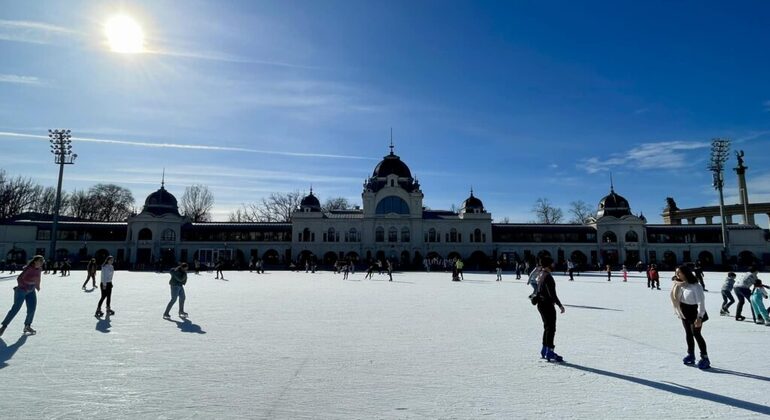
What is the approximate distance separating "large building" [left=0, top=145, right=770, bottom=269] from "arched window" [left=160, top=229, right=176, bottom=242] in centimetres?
13

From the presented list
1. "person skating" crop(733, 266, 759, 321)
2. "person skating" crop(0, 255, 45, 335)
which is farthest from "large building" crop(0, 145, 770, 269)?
"person skating" crop(0, 255, 45, 335)

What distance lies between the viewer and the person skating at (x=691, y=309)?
674cm

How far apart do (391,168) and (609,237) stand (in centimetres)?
3440

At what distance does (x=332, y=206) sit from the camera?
90.7 metres

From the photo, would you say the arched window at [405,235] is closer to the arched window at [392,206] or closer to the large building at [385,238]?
the large building at [385,238]

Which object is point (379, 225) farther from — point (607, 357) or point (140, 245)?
point (607, 357)

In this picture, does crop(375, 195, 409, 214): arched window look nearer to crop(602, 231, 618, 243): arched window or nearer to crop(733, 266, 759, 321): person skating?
crop(602, 231, 618, 243): arched window

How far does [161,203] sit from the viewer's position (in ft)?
204

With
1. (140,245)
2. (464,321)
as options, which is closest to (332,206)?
(140,245)

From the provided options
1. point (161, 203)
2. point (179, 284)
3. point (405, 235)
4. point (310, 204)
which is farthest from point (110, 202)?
point (179, 284)

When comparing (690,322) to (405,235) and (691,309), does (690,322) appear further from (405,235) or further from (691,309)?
(405,235)

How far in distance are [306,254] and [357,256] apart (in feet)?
25.0

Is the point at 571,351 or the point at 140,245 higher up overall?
the point at 140,245

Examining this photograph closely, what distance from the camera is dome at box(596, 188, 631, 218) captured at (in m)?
64.4
